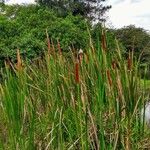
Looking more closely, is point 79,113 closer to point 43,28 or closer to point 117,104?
point 117,104

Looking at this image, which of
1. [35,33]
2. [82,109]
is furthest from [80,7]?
[82,109]

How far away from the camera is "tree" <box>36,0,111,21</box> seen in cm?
3625

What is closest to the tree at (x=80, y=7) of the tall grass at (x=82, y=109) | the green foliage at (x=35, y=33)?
the green foliage at (x=35, y=33)

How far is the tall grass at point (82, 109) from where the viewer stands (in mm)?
3787

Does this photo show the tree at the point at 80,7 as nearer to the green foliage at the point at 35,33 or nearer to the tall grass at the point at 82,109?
the green foliage at the point at 35,33

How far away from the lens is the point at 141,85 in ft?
15.3

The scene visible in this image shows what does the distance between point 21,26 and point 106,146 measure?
1727cm

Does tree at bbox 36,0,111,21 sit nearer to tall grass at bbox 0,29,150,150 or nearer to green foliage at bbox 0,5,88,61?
green foliage at bbox 0,5,88,61

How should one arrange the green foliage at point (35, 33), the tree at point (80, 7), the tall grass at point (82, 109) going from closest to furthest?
the tall grass at point (82, 109) < the green foliage at point (35, 33) < the tree at point (80, 7)

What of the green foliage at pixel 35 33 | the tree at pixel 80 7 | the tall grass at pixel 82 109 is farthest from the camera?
the tree at pixel 80 7

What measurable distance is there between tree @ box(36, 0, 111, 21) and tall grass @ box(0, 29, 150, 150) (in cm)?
3151

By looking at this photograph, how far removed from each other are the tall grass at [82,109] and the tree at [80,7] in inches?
1240

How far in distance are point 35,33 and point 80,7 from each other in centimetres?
1840

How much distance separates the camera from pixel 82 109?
12.6ft
